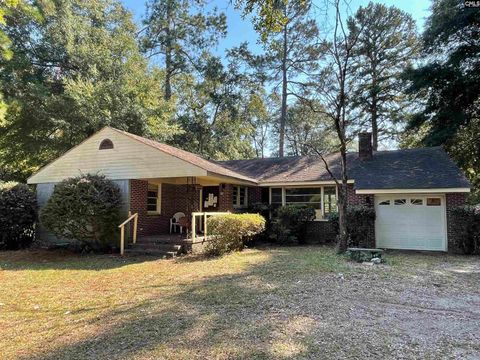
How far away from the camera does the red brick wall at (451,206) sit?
40.2ft

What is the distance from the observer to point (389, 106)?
84.7 ft

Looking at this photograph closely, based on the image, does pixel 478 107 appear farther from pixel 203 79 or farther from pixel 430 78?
pixel 203 79

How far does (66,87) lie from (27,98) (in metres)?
2.59

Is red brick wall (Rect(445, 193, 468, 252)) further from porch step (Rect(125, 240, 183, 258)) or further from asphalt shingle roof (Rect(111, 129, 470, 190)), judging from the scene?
porch step (Rect(125, 240, 183, 258))

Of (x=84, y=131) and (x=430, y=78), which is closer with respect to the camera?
(x=430, y=78)

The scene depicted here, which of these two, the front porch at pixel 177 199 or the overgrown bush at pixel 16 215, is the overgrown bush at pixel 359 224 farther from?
the overgrown bush at pixel 16 215

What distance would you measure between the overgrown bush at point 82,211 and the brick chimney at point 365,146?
1063 centimetres

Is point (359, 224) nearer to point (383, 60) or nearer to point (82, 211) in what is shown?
point (82, 211)

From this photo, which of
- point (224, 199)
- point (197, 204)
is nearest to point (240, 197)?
point (224, 199)

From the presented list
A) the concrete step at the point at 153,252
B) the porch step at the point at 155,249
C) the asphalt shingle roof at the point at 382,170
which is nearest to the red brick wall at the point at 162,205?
the porch step at the point at 155,249

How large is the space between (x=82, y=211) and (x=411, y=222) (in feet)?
37.4

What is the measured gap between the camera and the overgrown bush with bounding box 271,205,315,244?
14133 mm

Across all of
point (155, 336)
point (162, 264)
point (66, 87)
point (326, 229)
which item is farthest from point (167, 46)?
point (155, 336)

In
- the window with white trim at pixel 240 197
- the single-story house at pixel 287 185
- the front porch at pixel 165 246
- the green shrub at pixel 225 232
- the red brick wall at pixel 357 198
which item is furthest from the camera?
the window with white trim at pixel 240 197
